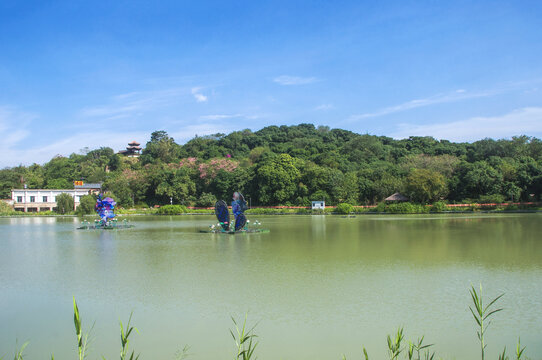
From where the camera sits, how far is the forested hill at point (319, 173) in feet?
126

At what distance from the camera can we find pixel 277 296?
8.05 metres

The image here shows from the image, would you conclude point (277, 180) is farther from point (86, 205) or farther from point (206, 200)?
point (86, 205)

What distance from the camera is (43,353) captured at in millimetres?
5684

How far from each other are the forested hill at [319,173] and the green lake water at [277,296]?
26316 millimetres

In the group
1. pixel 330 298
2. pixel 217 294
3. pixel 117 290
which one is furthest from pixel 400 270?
pixel 117 290

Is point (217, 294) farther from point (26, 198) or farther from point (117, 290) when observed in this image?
point (26, 198)

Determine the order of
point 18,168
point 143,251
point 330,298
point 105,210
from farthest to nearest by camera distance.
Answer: point 18,168
point 105,210
point 143,251
point 330,298

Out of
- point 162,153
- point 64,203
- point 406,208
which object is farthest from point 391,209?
point 162,153

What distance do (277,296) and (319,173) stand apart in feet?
119

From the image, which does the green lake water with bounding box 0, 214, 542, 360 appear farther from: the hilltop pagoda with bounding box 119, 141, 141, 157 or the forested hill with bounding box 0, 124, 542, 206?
the hilltop pagoda with bounding box 119, 141, 141, 157

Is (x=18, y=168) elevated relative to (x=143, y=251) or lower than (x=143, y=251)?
elevated

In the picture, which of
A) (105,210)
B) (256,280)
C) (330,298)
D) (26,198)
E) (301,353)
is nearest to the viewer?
(301,353)

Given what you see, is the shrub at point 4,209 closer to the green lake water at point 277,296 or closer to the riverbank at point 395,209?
the riverbank at point 395,209

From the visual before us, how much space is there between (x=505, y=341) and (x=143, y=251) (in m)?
11.7
